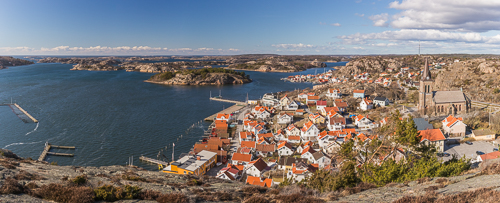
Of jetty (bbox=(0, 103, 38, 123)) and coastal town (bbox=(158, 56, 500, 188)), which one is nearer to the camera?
coastal town (bbox=(158, 56, 500, 188))

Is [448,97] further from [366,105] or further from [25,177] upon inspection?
[25,177]

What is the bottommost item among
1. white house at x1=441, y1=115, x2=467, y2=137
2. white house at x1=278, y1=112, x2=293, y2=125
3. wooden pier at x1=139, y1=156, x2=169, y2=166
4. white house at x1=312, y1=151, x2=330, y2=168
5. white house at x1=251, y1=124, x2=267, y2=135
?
wooden pier at x1=139, y1=156, x2=169, y2=166

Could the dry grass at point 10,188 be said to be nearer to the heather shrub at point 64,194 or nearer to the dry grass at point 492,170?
the heather shrub at point 64,194

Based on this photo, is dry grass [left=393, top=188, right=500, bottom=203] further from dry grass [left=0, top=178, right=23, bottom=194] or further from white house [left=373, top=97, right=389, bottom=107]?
white house [left=373, top=97, right=389, bottom=107]

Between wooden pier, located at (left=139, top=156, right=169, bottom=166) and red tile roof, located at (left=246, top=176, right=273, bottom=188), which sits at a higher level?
red tile roof, located at (left=246, top=176, right=273, bottom=188)

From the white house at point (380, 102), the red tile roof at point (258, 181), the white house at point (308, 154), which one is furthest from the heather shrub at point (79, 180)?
the white house at point (380, 102)

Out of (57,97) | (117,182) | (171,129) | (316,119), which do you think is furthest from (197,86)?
(117,182)

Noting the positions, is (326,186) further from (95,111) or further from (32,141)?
(95,111)

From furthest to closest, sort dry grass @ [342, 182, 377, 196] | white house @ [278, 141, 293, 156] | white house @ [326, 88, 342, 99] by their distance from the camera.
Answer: white house @ [326, 88, 342, 99] < white house @ [278, 141, 293, 156] < dry grass @ [342, 182, 377, 196]

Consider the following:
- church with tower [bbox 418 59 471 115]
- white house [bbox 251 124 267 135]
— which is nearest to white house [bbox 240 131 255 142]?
white house [bbox 251 124 267 135]
